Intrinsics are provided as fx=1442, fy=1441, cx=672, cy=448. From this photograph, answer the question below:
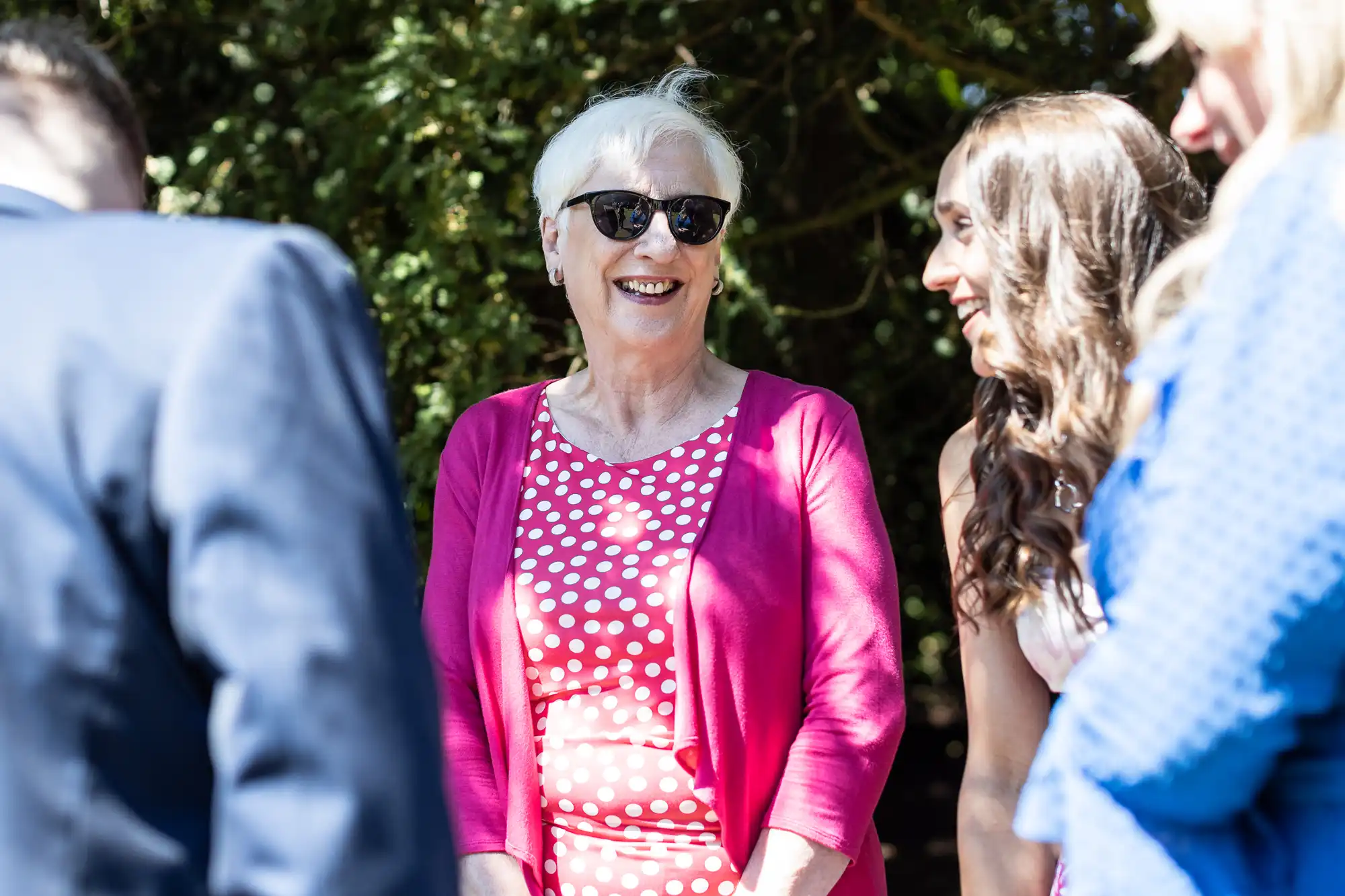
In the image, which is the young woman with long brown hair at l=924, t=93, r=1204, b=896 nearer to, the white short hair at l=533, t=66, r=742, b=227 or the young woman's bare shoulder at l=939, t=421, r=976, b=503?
the young woman's bare shoulder at l=939, t=421, r=976, b=503

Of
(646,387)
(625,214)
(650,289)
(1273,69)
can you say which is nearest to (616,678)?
(646,387)

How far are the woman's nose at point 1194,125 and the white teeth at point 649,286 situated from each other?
4.37 ft

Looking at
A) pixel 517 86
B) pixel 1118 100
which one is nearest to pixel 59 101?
pixel 1118 100

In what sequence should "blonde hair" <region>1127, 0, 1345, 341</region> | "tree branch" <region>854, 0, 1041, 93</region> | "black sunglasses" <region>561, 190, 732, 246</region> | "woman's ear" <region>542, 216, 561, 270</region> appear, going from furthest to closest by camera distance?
"tree branch" <region>854, 0, 1041, 93</region> < "woman's ear" <region>542, 216, 561, 270</region> < "black sunglasses" <region>561, 190, 732, 246</region> < "blonde hair" <region>1127, 0, 1345, 341</region>

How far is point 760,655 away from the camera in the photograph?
94.2 inches

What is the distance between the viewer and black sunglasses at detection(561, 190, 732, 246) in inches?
107

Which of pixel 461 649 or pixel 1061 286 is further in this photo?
pixel 461 649

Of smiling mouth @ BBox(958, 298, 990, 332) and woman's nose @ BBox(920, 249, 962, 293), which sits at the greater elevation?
woman's nose @ BBox(920, 249, 962, 293)

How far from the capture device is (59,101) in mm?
1327

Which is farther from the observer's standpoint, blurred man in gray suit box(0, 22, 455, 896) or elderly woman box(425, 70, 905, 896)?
elderly woman box(425, 70, 905, 896)

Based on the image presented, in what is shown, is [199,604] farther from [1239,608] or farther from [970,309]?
[970,309]

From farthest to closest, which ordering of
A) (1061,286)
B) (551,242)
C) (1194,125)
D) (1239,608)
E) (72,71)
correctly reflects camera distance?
(551,242) < (1061,286) < (1194,125) < (72,71) < (1239,608)

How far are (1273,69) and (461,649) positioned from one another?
1.69 m

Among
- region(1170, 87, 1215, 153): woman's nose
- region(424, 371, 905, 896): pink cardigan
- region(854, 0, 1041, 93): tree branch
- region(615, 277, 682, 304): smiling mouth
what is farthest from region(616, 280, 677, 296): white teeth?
region(854, 0, 1041, 93): tree branch
